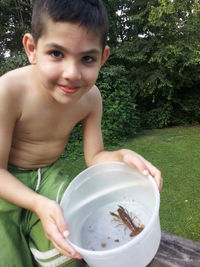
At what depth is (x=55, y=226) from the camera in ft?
3.09

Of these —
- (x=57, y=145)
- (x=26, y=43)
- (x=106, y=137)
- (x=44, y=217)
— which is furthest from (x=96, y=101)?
(x=106, y=137)

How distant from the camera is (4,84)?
119 cm

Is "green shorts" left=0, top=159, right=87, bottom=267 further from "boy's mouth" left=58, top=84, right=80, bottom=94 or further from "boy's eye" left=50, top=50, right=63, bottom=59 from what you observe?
"boy's eye" left=50, top=50, right=63, bottom=59

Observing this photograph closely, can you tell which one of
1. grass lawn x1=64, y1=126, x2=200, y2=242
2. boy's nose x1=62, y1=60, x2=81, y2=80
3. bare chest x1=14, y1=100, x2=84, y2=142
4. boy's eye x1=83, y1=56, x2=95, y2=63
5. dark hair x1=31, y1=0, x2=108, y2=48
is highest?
dark hair x1=31, y1=0, x2=108, y2=48

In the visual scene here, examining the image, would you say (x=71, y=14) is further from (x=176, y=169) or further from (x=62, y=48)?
(x=176, y=169)

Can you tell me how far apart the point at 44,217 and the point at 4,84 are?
57cm

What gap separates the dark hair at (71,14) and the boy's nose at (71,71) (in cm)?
15

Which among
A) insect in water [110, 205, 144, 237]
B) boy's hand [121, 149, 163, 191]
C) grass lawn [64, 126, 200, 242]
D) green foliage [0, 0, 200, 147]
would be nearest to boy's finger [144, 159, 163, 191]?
boy's hand [121, 149, 163, 191]

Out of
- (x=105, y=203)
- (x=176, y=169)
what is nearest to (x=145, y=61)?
(x=176, y=169)

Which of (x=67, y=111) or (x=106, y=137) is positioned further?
(x=106, y=137)

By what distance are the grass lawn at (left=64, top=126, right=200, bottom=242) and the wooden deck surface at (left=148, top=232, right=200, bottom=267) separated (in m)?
1.06

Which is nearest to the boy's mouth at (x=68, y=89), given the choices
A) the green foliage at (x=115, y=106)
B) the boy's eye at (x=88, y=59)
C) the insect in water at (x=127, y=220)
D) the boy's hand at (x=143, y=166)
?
the boy's eye at (x=88, y=59)

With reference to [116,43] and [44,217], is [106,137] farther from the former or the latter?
[44,217]

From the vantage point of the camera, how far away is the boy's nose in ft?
3.39
